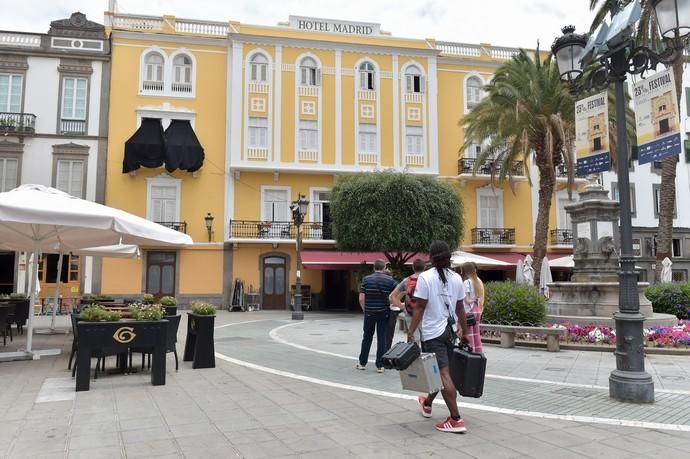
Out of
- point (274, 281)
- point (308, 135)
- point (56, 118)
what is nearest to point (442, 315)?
point (274, 281)

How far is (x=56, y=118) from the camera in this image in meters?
26.6

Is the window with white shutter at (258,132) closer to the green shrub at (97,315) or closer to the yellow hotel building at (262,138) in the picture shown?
the yellow hotel building at (262,138)

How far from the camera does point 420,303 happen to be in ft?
17.0

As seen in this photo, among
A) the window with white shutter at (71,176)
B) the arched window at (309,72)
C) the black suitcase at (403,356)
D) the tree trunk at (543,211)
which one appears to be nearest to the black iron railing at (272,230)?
the window with white shutter at (71,176)

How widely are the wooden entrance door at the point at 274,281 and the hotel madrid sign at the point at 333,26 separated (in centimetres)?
1280

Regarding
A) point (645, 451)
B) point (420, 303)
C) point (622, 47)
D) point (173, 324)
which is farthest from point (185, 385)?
point (622, 47)

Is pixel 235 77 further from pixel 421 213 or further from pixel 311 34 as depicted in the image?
pixel 421 213

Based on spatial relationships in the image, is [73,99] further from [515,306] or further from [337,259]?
[515,306]

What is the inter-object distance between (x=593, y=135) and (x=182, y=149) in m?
23.1

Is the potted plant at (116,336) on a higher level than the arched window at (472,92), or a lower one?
lower

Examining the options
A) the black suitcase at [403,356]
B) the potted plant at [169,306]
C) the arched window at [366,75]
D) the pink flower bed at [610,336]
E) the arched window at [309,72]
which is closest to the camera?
the black suitcase at [403,356]

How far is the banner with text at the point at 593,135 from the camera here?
725 centimetres

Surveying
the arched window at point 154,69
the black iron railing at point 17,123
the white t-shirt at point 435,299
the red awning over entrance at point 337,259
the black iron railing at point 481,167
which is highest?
the arched window at point 154,69

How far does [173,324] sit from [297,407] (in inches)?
132
